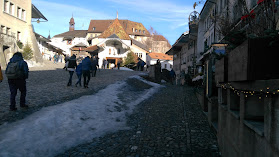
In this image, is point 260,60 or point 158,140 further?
point 158,140

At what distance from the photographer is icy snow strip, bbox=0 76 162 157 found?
5.14m

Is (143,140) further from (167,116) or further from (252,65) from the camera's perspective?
(252,65)

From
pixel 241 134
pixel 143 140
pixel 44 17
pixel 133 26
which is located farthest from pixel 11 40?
pixel 133 26

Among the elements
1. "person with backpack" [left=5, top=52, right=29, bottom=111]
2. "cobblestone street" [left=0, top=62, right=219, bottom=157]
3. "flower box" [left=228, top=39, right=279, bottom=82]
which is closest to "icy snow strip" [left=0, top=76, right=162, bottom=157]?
"cobblestone street" [left=0, top=62, right=219, bottom=157]

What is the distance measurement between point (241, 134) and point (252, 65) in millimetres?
1059

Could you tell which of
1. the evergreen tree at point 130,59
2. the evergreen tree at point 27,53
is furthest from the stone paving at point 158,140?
the evergreen tree at point 130,59

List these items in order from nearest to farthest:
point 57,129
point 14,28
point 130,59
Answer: point 57,129 → point 14,28 → point 130,59

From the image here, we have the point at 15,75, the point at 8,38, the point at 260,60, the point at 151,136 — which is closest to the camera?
the point at 260,60

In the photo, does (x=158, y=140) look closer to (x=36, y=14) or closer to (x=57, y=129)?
(x=57, y=129)

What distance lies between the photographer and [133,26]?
106m

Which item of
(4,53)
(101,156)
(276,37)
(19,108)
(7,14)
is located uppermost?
(7,14)

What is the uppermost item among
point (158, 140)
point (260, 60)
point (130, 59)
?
point (130, 59)

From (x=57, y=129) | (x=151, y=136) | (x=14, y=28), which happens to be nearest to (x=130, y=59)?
(x=14, y=28)

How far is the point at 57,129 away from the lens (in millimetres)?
6461
